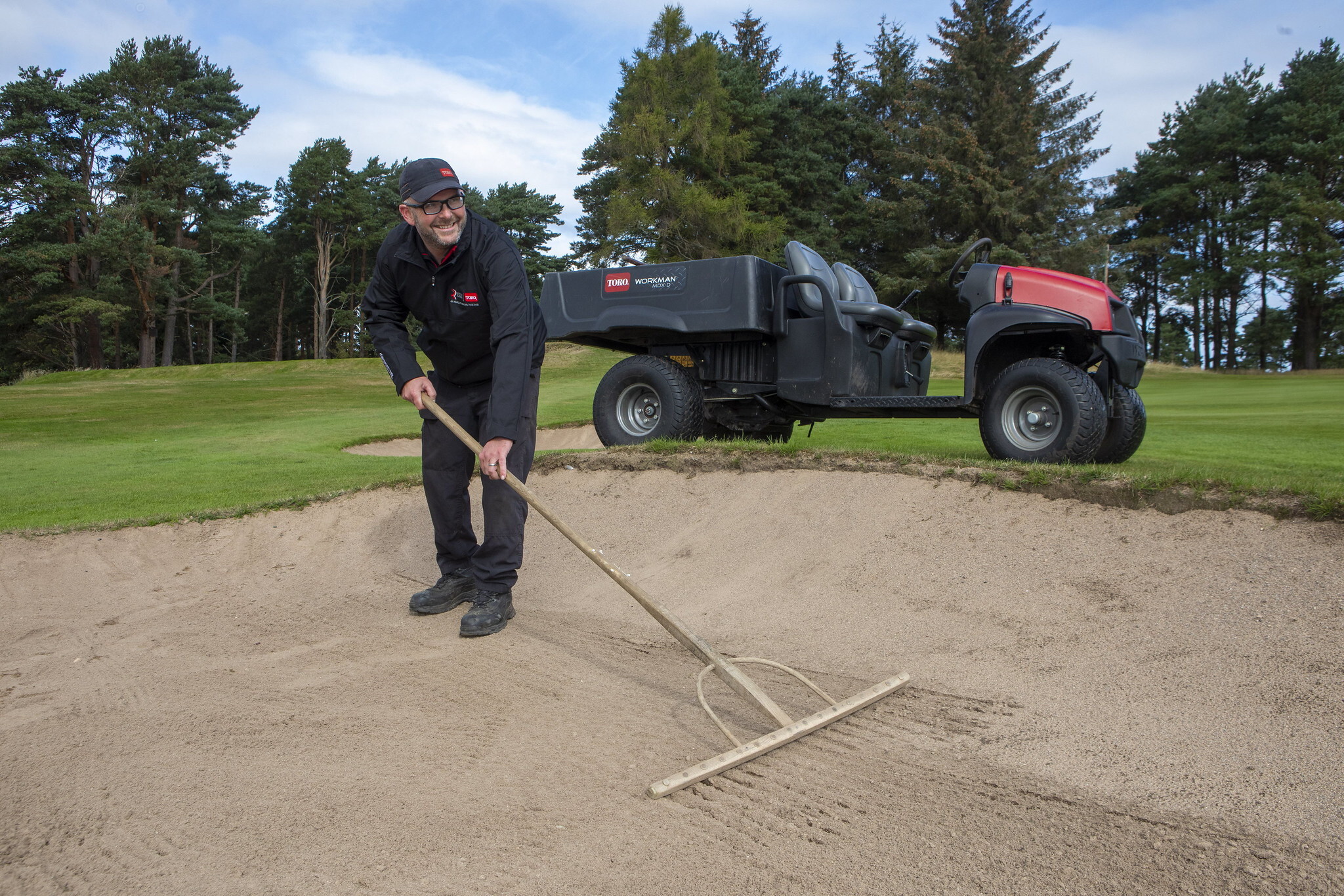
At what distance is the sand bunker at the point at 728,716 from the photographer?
227 cm

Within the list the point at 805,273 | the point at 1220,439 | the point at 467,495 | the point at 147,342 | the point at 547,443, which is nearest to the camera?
the point at 467,495

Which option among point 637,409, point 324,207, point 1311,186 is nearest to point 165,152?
point 324,207

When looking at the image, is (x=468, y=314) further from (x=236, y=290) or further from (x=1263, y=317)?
(x=236, y=290)

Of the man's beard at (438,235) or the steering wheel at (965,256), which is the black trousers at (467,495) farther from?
the steering wheel at (965,256)

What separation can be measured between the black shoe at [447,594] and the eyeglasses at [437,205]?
2039 mm

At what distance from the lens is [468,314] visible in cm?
447

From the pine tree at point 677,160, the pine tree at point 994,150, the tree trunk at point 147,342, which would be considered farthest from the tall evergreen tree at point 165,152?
the pine tree at point 994,150

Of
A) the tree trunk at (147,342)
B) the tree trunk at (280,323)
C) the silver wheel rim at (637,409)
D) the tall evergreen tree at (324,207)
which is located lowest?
the silver wheel rim at (637,409)

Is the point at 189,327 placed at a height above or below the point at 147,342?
above

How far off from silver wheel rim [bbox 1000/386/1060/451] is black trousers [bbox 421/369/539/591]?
3.47 metres

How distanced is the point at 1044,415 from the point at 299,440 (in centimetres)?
1095

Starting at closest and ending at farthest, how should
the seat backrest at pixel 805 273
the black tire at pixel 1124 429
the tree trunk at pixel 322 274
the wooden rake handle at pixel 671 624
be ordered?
the wooden rake handle at pixel 671 624 < the black tire at pixel 1124 429 < the seat backrest at pixel 805 273 < the tree trunk at pixel 322 274

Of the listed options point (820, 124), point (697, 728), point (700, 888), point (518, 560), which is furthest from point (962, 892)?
point (820, 124)

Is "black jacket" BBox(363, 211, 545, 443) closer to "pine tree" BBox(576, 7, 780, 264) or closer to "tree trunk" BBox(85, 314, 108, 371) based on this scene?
"pine tree" BBox(576, 7, 780, 264)
